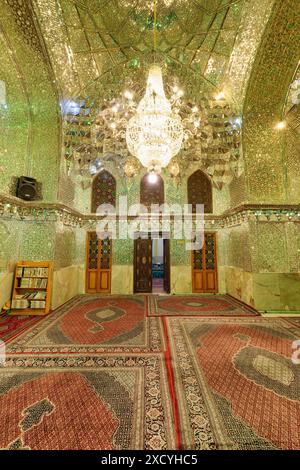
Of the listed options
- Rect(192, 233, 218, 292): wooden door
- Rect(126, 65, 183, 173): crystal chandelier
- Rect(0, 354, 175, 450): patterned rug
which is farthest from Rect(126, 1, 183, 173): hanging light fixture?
Rect(192, 233, 218, 292): wooden door

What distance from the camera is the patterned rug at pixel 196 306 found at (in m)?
4.32

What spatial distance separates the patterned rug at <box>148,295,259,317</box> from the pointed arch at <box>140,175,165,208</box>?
10.4 feet

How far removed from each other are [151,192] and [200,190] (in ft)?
5.66

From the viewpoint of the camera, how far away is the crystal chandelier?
3.20m

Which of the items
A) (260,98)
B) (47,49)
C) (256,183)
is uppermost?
(47,49)

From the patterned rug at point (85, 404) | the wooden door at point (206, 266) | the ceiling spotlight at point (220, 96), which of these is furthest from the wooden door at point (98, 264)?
the ceiling spotlight at point (220, 96)

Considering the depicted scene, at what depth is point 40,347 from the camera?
2.71m

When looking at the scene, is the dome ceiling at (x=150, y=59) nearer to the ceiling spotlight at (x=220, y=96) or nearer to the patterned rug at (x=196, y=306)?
the ceiling spotlight at (x=220, y=96)

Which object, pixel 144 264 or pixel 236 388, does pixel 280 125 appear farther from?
pixel 236 388

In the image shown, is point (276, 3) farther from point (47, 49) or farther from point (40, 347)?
point (40, 347)

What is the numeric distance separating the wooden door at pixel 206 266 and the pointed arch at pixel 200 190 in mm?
1080

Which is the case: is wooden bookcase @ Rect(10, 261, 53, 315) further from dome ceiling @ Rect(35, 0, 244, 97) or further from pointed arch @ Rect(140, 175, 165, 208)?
dome ceiling @ Rect(35, 0, 244, 97)

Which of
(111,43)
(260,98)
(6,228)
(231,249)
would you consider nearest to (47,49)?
(111,43)
